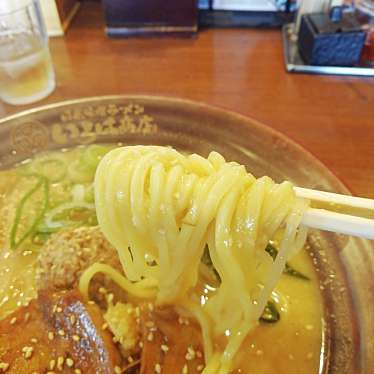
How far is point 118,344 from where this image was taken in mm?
1218

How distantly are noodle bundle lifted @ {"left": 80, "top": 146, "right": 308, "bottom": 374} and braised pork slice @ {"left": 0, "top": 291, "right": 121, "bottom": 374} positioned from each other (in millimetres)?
212

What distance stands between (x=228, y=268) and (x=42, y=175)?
1114 millimetres

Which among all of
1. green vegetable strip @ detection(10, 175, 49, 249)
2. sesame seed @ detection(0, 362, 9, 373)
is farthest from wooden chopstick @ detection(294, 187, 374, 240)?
green vegetable strip @ detection(10, 175, 49, 249)

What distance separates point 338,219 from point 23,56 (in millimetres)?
1880

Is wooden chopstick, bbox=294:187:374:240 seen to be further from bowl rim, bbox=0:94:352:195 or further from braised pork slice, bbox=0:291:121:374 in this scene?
braised pork slice, bbox=0:291:121:374

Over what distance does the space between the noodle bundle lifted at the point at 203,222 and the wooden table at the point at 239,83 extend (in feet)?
2.58

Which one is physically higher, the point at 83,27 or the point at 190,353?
the point at 83,27

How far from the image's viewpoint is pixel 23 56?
6.93ft

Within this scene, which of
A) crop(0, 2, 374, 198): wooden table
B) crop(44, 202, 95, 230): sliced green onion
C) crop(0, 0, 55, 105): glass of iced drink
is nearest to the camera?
crop(44, 202, 95, 230): sliced green onion

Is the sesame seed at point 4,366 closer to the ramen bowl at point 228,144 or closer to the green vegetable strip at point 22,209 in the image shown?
the green vegetable strip at point 22,209

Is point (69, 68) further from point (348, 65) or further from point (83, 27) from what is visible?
point (348, 65)

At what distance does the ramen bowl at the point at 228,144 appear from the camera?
124 cm

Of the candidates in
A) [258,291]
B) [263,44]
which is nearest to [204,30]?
[263,44]

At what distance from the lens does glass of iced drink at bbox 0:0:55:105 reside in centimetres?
209
